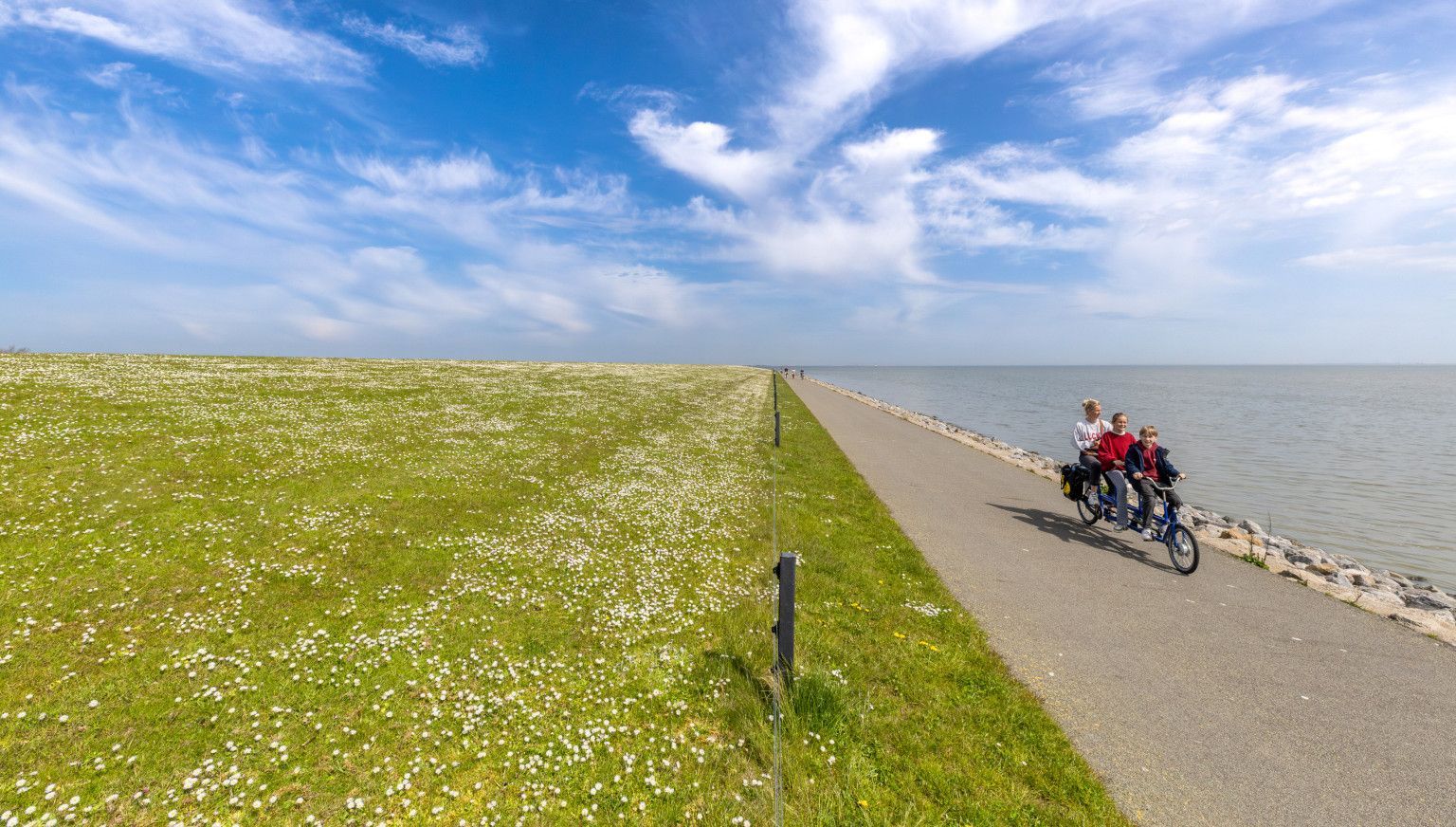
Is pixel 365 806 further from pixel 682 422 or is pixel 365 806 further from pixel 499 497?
pixel 682 422

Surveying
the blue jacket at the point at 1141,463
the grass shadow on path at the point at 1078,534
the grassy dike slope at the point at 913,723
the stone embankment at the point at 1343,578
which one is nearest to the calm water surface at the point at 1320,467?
the stone embankment at the point at 1343,578

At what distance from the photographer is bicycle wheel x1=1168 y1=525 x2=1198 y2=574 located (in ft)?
36.8

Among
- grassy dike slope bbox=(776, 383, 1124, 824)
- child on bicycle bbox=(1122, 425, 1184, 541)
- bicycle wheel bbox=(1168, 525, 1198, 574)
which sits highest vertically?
child on bicycle bbox=(1122, 425, 1184, 541)

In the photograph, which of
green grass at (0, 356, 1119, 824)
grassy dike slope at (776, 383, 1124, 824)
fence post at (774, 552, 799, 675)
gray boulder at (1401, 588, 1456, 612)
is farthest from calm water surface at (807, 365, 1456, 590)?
fence post at (774, 552, 799, 675)

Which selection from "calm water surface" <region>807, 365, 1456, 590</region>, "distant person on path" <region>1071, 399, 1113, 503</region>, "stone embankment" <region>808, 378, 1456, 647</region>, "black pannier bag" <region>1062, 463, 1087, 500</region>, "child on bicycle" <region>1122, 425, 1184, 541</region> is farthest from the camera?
"calm water surface" <region>807, 365, 1456, 590</region>

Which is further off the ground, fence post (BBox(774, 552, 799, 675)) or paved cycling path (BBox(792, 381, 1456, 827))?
fence post (BBox(774, 552, 799, 675))

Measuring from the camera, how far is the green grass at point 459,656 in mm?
5559

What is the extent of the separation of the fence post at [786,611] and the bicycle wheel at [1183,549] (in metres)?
10.2

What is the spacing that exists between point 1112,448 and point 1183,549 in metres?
3.12

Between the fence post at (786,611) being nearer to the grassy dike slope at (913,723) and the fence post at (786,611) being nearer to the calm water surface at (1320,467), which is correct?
the grassy dike slope at (913,723)

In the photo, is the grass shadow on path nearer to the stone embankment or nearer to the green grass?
the stone embankment

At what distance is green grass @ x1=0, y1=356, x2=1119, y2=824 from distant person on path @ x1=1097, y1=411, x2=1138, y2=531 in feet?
20.3

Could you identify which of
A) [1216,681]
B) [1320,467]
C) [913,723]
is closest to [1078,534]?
[1216,681]

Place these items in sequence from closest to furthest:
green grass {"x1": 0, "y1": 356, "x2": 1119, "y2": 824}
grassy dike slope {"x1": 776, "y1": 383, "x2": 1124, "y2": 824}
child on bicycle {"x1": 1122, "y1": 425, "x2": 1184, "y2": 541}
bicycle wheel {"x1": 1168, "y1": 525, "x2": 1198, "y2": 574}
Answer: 1. grassy dike slope {"x1": 776, "y1": 383, "x2": 1124, "y2": 824}
2. green grass {"x1": 0, "y1": 356, "x2": 1119, "y2": 824}
3. bicycle wheel {"x1": 1168, "y1": 525, "x2": 1198, "y2": 574}
4. child on bicycle {"x1": 1122, "y1": 425, "x2": 1184, "y2": 541}
